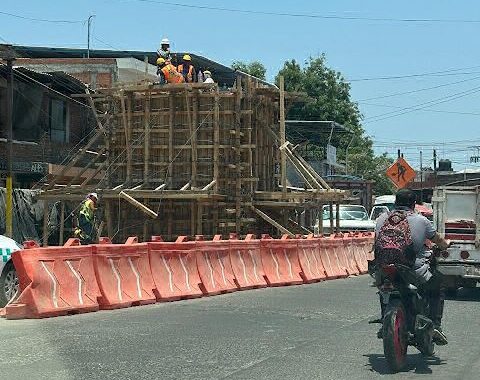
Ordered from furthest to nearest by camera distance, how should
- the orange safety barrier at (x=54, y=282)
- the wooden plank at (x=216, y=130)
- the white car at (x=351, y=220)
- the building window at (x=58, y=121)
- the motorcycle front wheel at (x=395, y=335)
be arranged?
the white car at (x=351, y=220) < the building window at (x=58, y=121) < the wooden plank at (x=216, y=130) < the orange safety barrier at (x=54, y=282) < the motorcycle front wheel at (x=395, y=335)

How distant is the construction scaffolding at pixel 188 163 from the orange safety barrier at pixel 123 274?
27.7 ft

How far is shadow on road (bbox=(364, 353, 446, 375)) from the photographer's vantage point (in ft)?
26.0

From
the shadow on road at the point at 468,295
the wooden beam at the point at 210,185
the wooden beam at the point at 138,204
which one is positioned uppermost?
the wooden beam at the point at 210,185

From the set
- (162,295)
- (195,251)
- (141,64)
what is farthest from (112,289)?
(141,64)

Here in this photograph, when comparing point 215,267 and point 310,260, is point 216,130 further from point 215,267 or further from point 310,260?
point 215,267

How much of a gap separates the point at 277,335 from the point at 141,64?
93.5ft

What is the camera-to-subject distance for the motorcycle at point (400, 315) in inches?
303

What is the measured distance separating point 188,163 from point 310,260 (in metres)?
5.74

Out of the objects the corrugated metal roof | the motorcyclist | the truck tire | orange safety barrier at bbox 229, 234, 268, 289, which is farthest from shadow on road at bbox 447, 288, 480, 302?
the corrugated metal roof

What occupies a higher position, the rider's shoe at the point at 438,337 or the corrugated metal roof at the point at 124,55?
the corrugated metal roof at the point at 124,55

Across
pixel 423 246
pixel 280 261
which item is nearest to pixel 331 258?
pixel 280 261

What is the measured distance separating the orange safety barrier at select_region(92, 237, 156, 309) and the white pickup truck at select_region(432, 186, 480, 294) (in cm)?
529

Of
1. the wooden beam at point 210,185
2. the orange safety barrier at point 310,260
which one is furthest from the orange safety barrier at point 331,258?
the wooden beam at point 210,185

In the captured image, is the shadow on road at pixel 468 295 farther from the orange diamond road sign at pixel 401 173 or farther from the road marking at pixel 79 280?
the orange diamond road sign at pixel 401 173
